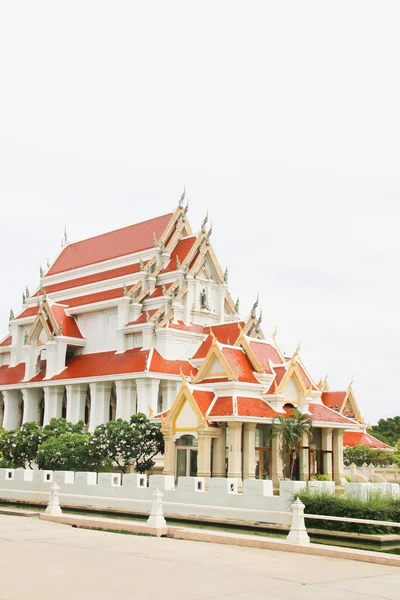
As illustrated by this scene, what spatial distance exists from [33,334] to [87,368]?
5539 millimetres

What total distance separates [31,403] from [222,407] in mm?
19658

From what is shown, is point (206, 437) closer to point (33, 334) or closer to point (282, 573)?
point (282, 573)

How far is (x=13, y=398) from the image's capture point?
138 ft

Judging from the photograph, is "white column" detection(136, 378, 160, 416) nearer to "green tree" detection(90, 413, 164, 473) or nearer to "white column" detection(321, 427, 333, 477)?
"green tree" detection(90, 413, 164, 473)

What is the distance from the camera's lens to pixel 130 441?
1027 inches

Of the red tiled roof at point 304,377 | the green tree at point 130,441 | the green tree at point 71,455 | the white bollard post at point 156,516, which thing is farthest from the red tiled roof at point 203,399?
the white bollard post at point 156,516

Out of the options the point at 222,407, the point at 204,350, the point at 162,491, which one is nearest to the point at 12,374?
the point at 204,350

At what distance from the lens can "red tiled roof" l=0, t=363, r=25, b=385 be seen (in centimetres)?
4109

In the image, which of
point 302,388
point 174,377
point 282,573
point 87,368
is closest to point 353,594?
point 282,573

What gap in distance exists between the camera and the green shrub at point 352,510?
1467 centimetres

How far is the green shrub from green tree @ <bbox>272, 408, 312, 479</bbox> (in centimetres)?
750

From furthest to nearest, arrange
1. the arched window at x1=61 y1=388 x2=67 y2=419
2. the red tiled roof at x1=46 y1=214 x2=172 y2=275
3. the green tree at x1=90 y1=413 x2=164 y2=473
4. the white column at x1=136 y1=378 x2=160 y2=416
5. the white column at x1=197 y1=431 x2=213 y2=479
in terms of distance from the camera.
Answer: the red tiled roof at x1=46 y1=214 x2=172 y2=275 < the arched window at x1=61 y1=388 x2=67 y2=419 < the white column at x1=136 y1=378 x2=160 y2=416 < the green tree at x1=90 y1=413 x2=164 y2=473 < the white column at x1=197 y1=431 x2=213 y2=479

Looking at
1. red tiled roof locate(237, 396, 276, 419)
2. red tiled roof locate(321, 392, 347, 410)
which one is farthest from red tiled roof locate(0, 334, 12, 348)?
red tiled roof locate(237, 396, 276, 419)

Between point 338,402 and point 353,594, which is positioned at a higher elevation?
point 338,402
